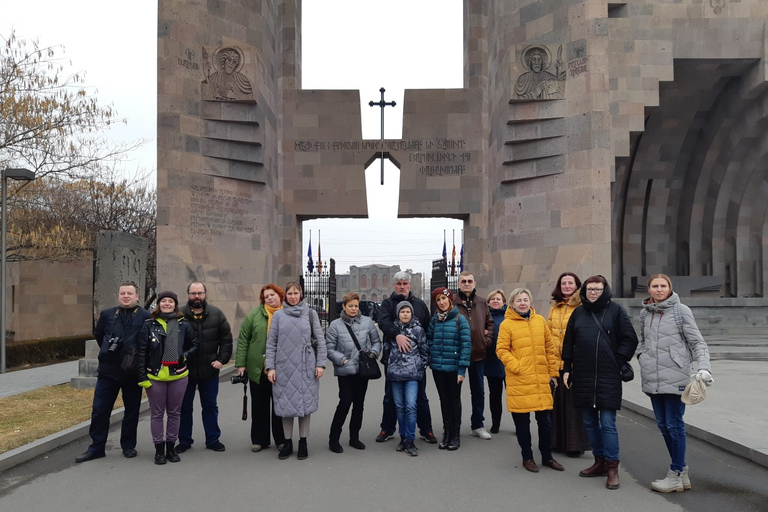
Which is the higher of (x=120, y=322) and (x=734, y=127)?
(x=734, y=127)

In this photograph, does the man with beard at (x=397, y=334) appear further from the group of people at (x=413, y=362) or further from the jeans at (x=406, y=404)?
the jeans at (x=406, y=404)

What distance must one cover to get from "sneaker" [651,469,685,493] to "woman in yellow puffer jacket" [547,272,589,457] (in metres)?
1.05

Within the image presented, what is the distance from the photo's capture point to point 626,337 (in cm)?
534

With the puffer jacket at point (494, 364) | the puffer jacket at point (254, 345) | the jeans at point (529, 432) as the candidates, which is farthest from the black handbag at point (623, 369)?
the puffer jacket at point (254, 345)

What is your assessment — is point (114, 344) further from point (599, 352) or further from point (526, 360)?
point (599, 352)

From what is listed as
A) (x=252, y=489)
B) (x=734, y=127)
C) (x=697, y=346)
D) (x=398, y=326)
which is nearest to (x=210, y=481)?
(x=252, y=489)

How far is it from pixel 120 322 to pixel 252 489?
231 cm

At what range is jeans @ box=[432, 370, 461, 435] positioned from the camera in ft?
21.4

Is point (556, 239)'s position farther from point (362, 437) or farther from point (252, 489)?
point (252, 489)

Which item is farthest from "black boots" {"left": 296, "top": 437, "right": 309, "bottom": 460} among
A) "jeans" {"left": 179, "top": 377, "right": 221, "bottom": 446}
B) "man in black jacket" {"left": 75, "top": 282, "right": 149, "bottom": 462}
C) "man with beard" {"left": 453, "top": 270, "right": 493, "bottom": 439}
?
"man with beard" {"left": 453, "top": 270, "right": 493, "bottom": 439}

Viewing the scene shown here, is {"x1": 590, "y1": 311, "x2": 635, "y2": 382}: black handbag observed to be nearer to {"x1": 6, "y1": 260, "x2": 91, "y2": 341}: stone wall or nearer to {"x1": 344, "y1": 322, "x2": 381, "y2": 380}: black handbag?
{"x1": 344, "y1": 322, "x2": 381, "y2": 380}: black handbag

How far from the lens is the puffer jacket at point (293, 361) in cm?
623

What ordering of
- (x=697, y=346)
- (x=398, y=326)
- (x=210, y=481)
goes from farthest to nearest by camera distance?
(x=398, y=326)
(x=210, y=481)
(x=697, y=346)

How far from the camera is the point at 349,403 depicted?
662cm
